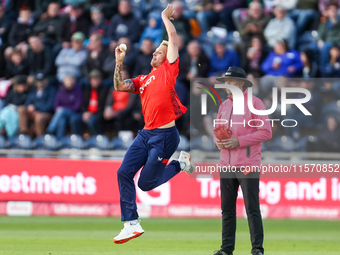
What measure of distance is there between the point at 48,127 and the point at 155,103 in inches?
264

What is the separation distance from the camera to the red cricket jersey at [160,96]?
23.7 ft

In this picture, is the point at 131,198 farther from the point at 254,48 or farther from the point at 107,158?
the point at 254,48

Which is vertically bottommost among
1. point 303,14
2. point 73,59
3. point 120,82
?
point 120,82

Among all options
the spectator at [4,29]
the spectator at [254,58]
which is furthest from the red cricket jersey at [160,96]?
the spectator at [4,29]

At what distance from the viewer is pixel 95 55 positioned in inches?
559

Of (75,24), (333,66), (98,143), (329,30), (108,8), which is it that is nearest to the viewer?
(98,143)

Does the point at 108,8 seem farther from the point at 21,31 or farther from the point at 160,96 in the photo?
the point at 160,96

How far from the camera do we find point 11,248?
818 centimetres

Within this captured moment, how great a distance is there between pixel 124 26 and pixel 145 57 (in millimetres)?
1613

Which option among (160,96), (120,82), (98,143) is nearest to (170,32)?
(160,96)

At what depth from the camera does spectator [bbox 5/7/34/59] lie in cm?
1537

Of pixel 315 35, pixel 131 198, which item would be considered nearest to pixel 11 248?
pixel 131 198

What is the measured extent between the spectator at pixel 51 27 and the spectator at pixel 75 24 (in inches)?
5.7

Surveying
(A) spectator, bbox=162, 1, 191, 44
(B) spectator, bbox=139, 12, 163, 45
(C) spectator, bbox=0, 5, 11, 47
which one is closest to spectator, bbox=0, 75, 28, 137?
(C) spectator, bbox=0, 5, 11, 47
